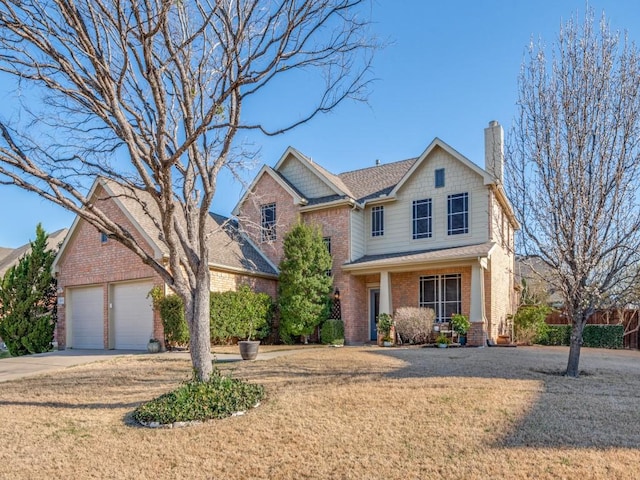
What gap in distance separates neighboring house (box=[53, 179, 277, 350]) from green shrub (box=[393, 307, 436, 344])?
5652 millimetres

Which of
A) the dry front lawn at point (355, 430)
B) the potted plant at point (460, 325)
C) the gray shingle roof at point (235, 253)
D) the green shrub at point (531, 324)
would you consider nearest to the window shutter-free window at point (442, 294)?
the potted plant at point (460, 325)

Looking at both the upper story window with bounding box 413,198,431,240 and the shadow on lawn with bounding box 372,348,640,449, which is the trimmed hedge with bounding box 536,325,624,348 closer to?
the shadow on lawn with bounding box 372,348,640,449

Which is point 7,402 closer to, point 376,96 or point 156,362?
point 156,362

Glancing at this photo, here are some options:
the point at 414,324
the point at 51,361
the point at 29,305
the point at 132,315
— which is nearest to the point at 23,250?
the point at 29,305

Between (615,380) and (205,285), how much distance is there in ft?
25.5

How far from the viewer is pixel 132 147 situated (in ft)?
21.5

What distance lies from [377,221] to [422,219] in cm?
195

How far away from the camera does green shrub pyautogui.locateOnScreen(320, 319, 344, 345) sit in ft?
52.8

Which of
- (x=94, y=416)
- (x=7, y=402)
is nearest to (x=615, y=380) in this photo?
(x=94, y=416)

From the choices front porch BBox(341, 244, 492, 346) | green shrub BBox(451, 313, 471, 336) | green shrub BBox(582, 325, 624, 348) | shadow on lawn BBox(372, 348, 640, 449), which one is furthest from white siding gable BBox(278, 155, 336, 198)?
green shrub BBox(582, 325, 624, 348)

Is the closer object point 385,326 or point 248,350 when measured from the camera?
point 248,350

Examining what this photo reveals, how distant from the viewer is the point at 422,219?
1716 cm

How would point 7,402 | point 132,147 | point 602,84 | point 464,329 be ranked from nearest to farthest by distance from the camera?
point 132,147, point 7,402, point 602,84, point 464,329

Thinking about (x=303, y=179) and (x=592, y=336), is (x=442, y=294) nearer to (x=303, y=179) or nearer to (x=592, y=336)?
(x=592, y=336)
